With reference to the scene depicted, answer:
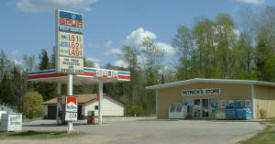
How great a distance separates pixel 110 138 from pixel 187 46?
36721 mm

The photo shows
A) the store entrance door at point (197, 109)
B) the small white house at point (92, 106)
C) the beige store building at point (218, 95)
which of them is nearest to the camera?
the beige store building at point (218, 95)

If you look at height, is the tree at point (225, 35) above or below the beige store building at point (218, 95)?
above

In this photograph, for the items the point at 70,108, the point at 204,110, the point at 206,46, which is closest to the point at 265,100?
the point at 204,110

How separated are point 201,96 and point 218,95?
5.69 feet

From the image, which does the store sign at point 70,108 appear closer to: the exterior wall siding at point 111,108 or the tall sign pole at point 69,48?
the tall sign pole at point 69,48

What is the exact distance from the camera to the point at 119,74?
2862 centimetres

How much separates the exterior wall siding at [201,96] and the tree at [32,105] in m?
23.5

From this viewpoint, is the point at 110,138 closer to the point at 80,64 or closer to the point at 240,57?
the point at 80,64

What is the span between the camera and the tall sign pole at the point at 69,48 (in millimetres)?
18594

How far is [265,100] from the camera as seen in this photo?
30.5 meters

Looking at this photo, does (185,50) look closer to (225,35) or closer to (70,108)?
(225,35)

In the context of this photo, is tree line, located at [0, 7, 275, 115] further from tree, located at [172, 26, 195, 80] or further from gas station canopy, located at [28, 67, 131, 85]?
gas station canopy, located at [28, 67, 131, 85]

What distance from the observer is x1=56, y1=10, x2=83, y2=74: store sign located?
1888 centimetres

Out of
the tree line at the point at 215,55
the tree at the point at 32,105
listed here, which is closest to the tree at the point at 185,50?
the tree line at the point at 215,55
